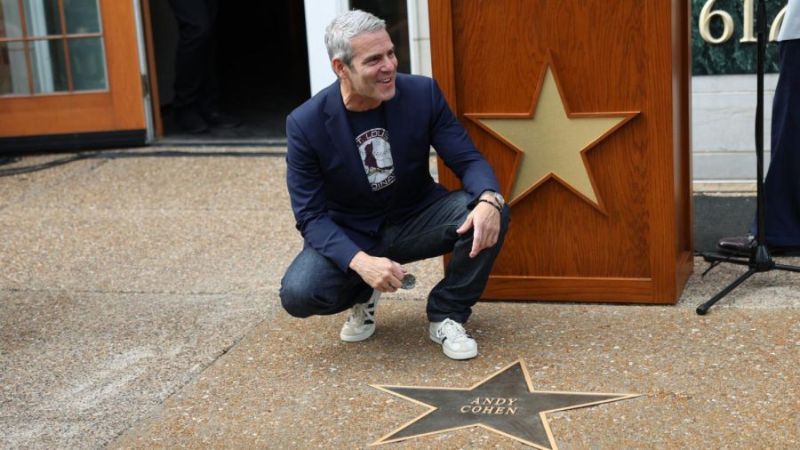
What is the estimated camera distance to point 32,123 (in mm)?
7945

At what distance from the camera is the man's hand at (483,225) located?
163 inches

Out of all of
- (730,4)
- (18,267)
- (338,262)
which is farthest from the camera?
(730,4)

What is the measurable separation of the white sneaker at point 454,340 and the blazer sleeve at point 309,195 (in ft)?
1.48

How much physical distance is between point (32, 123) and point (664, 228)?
4.80 m

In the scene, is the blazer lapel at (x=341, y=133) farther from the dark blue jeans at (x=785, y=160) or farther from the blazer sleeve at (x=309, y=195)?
the dark blue jeans at (x=785, y=160)

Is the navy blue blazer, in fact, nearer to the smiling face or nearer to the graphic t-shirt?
the graphic t-shirt

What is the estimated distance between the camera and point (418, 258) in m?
4.53

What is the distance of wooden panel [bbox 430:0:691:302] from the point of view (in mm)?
4500

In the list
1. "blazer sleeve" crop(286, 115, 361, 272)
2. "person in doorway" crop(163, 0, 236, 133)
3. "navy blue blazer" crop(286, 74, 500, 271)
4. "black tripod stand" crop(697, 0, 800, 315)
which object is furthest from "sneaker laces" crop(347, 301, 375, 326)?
"person in doorway" crop(163, 0, 236, 133)

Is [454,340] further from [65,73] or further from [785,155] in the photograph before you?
[65,73]

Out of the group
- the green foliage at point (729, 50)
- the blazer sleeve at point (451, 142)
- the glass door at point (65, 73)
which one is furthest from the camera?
the glass door at point (65, 73)

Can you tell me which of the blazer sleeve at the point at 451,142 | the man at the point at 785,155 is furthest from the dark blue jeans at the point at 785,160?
the blazer sleeve at the point at 451,142

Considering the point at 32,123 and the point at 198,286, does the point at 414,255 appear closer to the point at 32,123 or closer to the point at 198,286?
the point at 198,286

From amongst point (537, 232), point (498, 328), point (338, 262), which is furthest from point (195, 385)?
point (537, 232)
